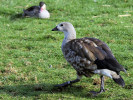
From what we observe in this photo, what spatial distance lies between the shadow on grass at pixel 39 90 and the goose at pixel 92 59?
0.16 meters

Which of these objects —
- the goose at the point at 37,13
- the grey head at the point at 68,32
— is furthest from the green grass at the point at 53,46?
the grey head at the point at 68,32

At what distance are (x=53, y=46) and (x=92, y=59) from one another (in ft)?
12.0

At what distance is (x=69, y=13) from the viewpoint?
14.4 m

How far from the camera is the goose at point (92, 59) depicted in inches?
267

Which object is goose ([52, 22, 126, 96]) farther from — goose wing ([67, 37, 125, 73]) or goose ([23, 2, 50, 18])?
goose ([23, 2, 50, 18])

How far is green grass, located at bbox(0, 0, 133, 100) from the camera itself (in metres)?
7.48

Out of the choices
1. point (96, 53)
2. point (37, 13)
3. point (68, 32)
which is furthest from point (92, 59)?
point (37, 13)

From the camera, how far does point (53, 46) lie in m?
10.5

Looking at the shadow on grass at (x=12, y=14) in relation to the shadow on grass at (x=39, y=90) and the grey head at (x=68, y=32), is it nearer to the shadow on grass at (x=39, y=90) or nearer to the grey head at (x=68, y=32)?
the grey head at (x=68, y=32)

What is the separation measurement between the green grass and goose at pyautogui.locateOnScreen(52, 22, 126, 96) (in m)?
0.51

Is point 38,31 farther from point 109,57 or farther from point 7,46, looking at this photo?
point 109,57

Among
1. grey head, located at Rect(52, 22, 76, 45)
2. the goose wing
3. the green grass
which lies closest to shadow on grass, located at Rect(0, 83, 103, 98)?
the green grass

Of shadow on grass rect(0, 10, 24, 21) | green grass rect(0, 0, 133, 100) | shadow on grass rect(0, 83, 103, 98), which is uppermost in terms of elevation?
shadow on grass rect(0, 10, 24, 21)

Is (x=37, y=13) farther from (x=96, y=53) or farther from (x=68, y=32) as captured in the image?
(x=96, y=53)
